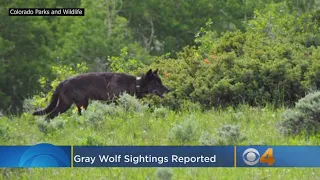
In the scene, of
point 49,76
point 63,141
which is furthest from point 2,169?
point 49,76

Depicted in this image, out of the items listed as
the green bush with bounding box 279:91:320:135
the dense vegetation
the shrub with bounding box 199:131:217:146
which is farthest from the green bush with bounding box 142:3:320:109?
the shrub with bounding box 199:131:217:146

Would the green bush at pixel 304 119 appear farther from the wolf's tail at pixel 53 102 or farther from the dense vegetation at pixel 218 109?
the wolf's tail at pixel 53 102

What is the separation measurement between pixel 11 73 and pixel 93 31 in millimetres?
5579

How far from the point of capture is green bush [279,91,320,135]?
41.6 feet

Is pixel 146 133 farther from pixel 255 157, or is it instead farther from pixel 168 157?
pixel 255 157

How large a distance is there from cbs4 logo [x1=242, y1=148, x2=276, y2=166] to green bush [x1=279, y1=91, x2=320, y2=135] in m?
2.53

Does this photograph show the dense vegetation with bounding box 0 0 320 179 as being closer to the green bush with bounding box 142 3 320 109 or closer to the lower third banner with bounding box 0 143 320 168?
the green bush with bounding box 142 3 320 109

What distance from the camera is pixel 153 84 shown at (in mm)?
18094

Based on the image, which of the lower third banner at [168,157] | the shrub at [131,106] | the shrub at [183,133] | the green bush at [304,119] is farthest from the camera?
the shrub at [131,106]

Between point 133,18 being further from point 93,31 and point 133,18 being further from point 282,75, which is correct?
point 282,75

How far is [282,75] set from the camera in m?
16.2

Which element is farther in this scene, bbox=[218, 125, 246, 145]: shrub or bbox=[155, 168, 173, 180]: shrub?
bbox=[218, 125, 246, 145]: shrub

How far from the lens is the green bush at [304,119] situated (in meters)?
12.7

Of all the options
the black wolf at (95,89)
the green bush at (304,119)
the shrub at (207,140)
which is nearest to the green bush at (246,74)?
the black wolf at (95,89)
